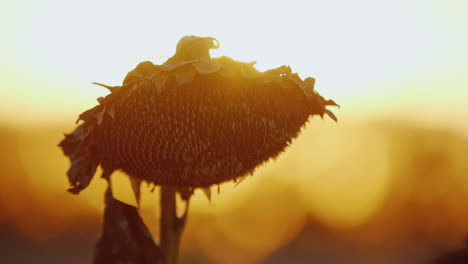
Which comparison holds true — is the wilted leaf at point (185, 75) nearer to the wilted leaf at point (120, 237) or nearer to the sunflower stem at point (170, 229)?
the sunflower stem at point (170, 229)

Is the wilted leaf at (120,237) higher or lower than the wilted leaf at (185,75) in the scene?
lower

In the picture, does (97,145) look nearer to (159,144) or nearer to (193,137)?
(159,144)

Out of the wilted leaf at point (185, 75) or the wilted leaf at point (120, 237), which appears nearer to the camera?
the wilted leaf at point (185, 75)

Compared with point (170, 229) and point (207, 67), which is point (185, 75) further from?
point (170, 229)

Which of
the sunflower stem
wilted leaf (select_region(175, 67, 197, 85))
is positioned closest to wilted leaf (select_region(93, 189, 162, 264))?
the sunflower stem

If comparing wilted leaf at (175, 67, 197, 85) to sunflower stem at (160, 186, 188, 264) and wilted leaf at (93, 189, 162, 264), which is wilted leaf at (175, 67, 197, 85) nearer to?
sunflower stem at (160, 186, 188, 264)

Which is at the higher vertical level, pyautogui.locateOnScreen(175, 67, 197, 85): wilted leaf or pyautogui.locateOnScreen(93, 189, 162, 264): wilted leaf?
pyautogui.locateOnScreen(175, 67, 197, 85): wilted leaf

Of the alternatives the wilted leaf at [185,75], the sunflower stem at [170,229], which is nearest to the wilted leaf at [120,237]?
the sunflower stem at [170,229]

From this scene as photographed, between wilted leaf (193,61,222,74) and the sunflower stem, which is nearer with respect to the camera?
wilted leaf (193,61,222,74)

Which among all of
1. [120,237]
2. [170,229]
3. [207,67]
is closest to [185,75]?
[207,67]

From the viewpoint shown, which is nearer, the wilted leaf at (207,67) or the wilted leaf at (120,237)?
the wilted leaf at (207,67)

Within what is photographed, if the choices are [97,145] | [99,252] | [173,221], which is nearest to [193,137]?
[97,145]

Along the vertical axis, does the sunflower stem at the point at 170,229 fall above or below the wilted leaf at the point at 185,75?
below
